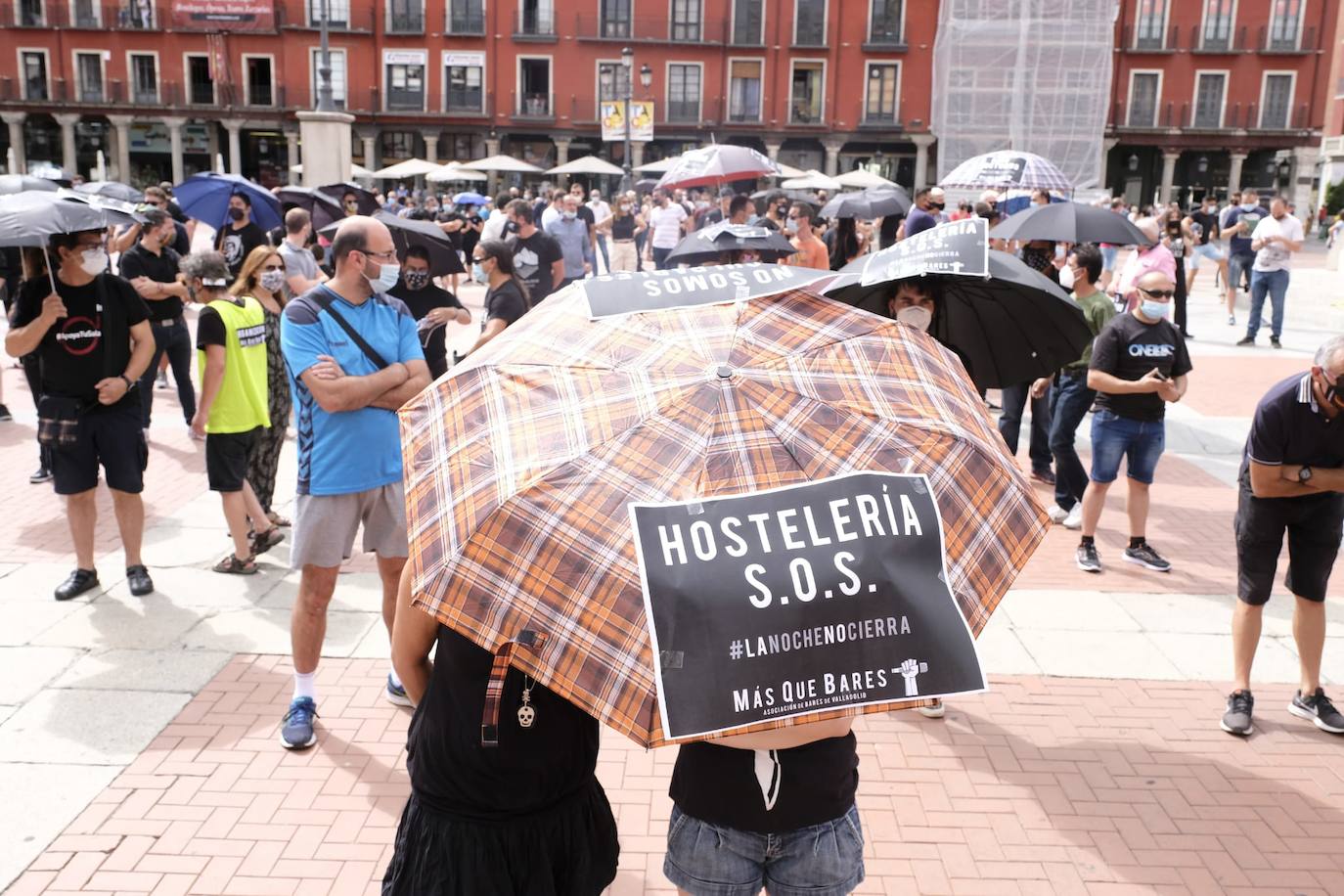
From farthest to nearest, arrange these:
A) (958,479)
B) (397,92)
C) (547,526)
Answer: (397,92) → (958,479) → (547,526)

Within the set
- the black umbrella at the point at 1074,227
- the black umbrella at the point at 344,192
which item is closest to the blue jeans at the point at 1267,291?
the black umbrella at the point at 1074,227

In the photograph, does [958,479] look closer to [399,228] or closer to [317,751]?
[317,751]

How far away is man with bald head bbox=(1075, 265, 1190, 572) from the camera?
6.05 meters

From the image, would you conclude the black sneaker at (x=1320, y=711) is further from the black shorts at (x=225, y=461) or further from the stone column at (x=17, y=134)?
the stone column at (x=17, y=134)

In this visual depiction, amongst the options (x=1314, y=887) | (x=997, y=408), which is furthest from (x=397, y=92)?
(x=1314, y=887)

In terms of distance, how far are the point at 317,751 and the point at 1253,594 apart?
12.3 ft

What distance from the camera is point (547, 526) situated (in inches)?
68.9

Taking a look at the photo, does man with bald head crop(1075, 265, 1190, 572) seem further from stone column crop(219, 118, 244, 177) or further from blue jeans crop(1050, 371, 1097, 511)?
stone column crop(219, 118, 244, 177)

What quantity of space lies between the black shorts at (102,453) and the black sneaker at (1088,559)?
5.13 meters

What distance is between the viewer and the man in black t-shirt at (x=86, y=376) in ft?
17.6

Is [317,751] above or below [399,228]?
below

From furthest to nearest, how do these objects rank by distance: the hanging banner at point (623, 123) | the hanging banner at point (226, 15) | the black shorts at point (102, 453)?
the hanging banner at point (226, 15)
the hanging banner at point (623, 123)
the black shorts at point (102, 453)

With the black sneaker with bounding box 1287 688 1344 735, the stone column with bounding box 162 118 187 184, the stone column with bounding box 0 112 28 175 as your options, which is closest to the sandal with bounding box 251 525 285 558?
the black sneaker with bounding box 1287 688 1344 735

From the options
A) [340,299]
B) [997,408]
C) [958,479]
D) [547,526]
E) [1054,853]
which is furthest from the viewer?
[997,408]
